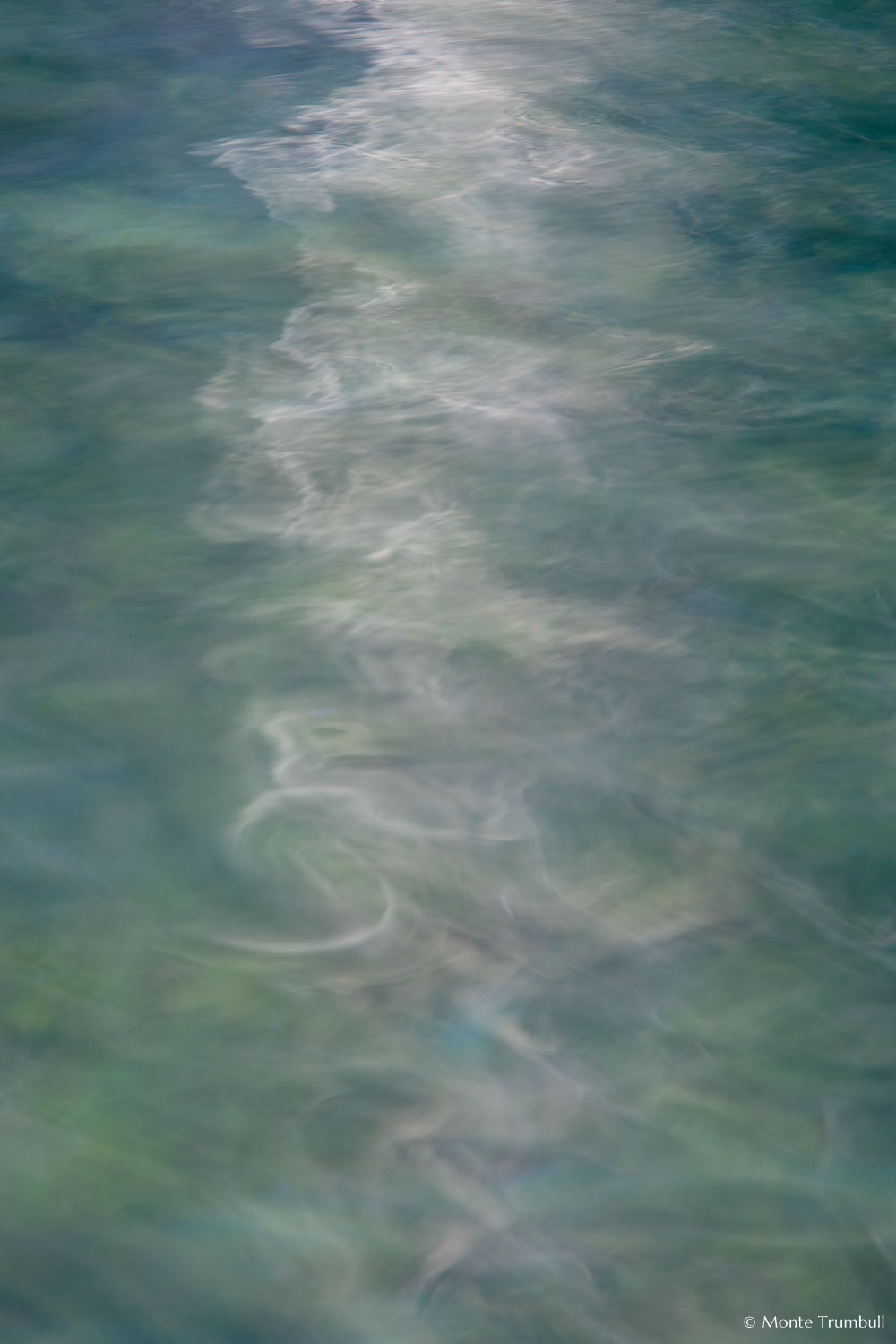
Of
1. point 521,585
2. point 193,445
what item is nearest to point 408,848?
point 521,585

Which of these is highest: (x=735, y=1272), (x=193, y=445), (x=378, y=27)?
(x=378, y=27)

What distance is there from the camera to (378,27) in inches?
102

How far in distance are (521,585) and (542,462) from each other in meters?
0.21

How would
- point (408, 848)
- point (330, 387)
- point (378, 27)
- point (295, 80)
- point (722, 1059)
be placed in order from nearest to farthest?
point (722, 1059)
point (408, 848)
point (330, 387)
point (295, 80)
point (378, 27)

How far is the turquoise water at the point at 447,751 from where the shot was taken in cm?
68

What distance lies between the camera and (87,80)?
92.0 inches

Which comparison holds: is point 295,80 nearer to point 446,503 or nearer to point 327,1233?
point 446,503

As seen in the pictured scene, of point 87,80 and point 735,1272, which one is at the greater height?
point 87,80

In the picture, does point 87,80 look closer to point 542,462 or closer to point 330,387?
point 330,387

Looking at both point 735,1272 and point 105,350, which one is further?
point 105,350

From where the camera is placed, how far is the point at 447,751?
38.8 inches

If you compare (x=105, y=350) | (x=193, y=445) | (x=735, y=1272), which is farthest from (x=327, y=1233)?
(x=105, y=350)

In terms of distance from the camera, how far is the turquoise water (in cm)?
68

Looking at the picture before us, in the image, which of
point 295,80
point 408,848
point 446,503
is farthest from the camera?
point 295,80
